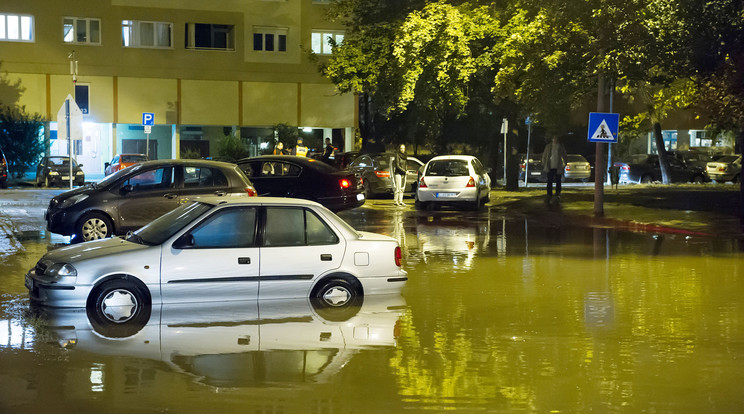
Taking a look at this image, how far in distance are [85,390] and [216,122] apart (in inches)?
2029

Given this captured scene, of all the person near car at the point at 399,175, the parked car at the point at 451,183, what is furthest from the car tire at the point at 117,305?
the person near car at the point at 399,175

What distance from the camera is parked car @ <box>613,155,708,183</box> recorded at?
49.4 meters

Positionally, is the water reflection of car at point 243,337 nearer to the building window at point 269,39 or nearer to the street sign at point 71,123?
the street sign at point 71,123

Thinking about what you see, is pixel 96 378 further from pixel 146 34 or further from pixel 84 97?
pixel 146 34

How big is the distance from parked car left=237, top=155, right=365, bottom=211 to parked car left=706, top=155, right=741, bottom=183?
3000 centimetres

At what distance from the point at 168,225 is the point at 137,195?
24.0ft

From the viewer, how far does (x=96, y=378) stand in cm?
799

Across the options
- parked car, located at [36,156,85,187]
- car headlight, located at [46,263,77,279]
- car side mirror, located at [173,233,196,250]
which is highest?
parked car, located at [36,156,85,187]

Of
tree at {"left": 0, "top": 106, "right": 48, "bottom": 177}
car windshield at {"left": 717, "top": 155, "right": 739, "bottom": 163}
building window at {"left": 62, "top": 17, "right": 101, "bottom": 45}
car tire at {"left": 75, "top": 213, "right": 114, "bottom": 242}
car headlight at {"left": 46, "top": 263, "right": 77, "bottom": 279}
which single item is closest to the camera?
car headlight at {"left": 46, "top": 263, "right": 77, "bottom": 279}

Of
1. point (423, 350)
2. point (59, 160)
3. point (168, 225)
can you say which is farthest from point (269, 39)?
point (423, 350)

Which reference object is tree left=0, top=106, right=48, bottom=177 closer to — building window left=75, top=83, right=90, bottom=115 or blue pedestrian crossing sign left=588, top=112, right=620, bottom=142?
building window left=75, top=83, right=90, bottom=115

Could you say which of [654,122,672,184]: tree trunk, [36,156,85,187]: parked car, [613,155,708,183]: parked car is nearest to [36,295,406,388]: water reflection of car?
[36,156,85,187]: parked car

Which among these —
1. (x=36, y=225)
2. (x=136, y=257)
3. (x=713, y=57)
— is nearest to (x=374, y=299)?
(x=136, y=257)

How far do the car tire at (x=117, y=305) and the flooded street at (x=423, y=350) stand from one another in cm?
15
